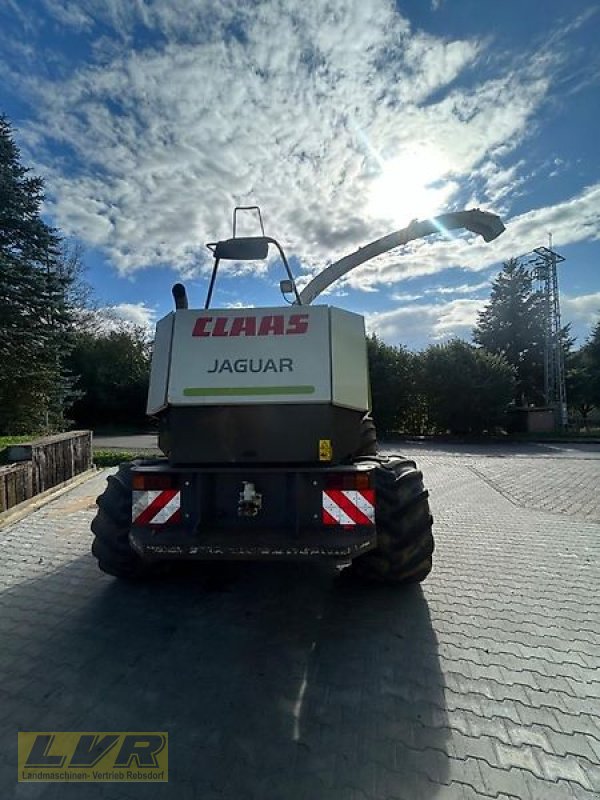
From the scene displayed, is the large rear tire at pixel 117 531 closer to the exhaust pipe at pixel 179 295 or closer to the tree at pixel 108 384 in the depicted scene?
the exhaust pipe at pixel 179 295

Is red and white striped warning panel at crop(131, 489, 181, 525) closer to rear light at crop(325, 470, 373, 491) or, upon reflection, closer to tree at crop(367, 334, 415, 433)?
rear light at crop(325, 470, 373, 491)

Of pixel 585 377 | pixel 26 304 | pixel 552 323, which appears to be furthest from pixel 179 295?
pixel 585 377

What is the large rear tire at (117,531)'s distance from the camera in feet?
12.1

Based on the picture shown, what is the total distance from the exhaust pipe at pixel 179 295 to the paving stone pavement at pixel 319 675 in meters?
2.54

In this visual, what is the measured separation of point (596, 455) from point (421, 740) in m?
14.4

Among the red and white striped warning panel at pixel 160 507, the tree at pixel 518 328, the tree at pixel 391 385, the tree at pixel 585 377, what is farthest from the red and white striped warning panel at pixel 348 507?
the tree at pixel 585 377

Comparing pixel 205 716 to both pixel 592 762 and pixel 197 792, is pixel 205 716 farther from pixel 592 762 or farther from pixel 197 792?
pixel 592 762

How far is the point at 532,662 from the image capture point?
2818 millimetres

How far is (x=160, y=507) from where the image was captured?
326cm

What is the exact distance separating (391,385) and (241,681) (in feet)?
58.0

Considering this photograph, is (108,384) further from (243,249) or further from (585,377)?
(585,377)

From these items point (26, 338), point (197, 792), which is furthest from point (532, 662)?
point (26, 338)

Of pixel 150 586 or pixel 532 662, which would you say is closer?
pixel 532 662

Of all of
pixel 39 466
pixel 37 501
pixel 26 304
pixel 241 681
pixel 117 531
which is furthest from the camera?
pixel 26 304
